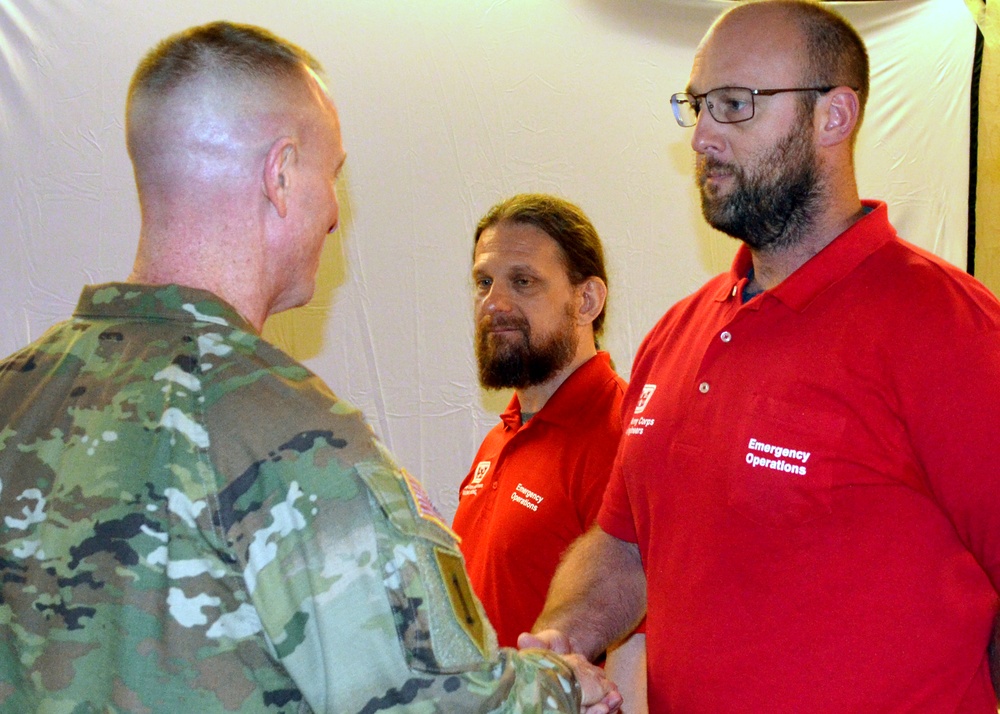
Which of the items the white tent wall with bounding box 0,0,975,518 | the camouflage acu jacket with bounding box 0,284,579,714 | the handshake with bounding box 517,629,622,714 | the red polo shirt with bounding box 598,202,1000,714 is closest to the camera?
the camouflage acu jacket with bounding box 0,284,579,714

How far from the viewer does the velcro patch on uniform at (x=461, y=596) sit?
1091 millimetres

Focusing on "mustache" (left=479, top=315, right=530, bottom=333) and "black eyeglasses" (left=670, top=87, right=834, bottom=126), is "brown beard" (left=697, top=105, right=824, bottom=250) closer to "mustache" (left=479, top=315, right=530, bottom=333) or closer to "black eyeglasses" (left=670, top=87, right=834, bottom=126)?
"black eyeglasses" (left=670, top=87, right=834, bottom=126)

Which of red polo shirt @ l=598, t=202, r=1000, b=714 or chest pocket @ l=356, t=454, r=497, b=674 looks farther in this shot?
red polo shirt @ l=598, t=202, r=1000, b=714

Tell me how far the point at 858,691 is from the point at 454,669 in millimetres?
684

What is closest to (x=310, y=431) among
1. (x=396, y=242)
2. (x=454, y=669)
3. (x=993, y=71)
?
(x=454, y=669)

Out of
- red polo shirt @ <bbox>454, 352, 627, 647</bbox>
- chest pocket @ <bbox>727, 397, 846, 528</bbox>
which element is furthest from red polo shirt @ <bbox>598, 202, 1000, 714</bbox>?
red polo shirt @ <bbox>454, 352, 627, 647</bbox>

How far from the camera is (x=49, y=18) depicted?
292cm

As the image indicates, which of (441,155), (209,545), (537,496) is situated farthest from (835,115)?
(441,155)

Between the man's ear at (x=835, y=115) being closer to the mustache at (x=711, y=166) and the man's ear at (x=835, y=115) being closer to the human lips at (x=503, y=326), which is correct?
the mustache at (x=711, y=166)

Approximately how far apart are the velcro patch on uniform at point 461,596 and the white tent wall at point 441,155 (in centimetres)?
205

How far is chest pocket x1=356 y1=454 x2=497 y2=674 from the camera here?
105cm

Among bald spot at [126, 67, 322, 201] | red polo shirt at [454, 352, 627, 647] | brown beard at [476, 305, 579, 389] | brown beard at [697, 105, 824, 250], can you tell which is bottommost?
red polo shirt at [454, 352, 627, 647]

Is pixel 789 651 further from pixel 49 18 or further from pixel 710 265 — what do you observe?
pixel 49 18

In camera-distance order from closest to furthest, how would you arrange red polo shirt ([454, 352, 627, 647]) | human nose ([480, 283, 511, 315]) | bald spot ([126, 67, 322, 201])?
bald spot ([126, 67, 322, 201]), red polo shirt ([454, 352, 627, 647]), human nose ([480, 283, 511, 315])
